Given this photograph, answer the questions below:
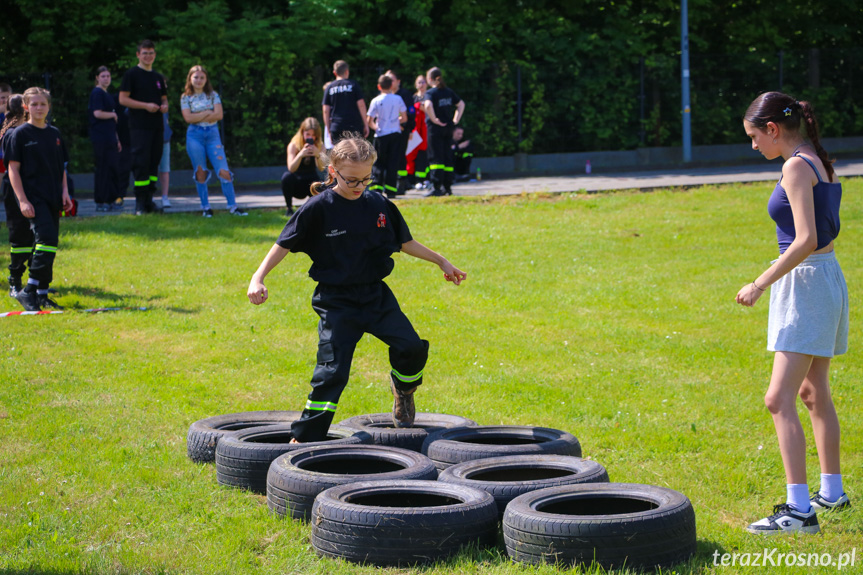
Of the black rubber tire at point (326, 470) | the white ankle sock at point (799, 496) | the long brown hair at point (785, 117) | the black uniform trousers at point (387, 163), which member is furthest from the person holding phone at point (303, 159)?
the white ankle sock at point (799, 496)

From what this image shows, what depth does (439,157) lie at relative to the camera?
58.9 ft

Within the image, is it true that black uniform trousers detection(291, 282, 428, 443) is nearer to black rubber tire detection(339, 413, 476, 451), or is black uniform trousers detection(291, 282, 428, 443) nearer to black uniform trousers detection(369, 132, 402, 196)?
black rubber tire detection(339, 413, 476, 451)

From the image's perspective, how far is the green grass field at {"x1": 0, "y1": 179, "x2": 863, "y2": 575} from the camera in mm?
4762

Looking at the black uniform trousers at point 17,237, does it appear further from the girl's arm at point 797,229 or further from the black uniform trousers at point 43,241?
the girl's arm at point 797,229

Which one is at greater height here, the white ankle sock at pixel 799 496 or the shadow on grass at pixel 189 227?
the shadow on grass at pixel 189 227

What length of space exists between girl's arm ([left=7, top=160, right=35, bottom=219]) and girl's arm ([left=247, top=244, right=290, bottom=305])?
5.11 metres

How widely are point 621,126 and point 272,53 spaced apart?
10.9 m

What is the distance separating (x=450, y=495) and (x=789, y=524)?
168cm

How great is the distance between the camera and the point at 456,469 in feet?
16.6

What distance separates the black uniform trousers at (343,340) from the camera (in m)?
5.64

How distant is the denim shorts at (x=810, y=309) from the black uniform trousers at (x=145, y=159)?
1219cm

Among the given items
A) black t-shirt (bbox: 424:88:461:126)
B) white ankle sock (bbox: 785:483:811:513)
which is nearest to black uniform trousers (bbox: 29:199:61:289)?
white ankle sock (bbox: 785:483:811:513)

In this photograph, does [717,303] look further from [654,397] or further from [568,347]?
[654,397]

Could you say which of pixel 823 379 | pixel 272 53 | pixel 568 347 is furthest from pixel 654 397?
pixel 272 53
